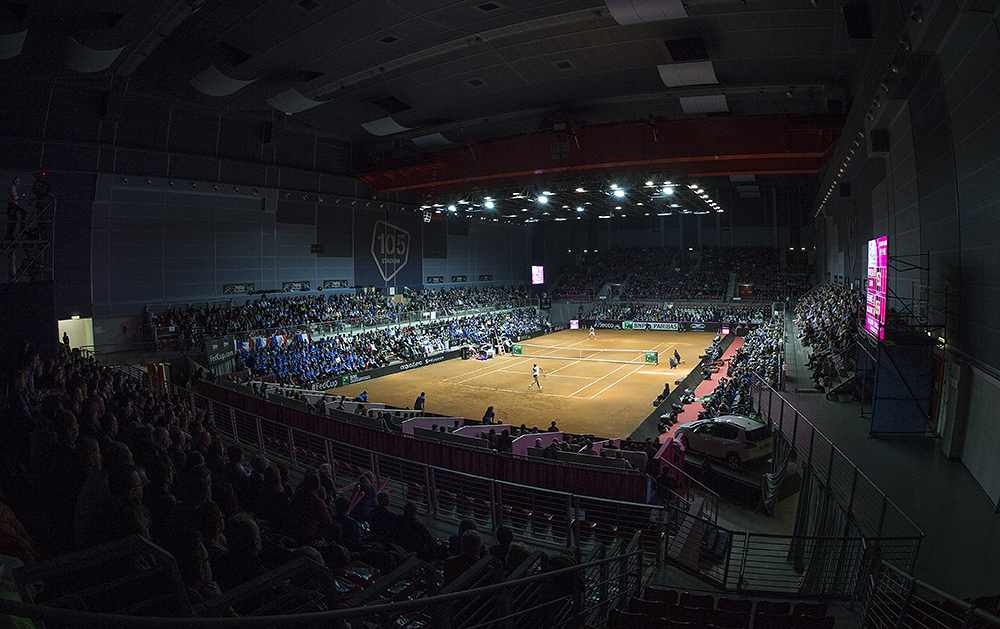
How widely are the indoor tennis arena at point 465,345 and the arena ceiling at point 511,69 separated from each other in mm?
157

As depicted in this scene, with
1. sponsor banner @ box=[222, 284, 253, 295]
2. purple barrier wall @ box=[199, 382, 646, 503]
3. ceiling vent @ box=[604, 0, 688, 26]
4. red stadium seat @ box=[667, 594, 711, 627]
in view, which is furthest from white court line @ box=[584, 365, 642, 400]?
sponsor banner @ box=[222, 284, 253, 295]

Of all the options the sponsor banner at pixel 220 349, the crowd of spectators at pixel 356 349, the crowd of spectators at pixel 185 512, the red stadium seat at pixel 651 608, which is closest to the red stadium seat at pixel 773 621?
the red stadium seat at pixel 651 608

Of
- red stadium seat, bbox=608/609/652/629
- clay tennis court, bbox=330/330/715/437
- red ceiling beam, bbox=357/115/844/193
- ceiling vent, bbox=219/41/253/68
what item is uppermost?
ceiling vent, bbox=219/41/253/68

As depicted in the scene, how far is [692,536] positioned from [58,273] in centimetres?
2906

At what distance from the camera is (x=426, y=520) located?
8.73 m

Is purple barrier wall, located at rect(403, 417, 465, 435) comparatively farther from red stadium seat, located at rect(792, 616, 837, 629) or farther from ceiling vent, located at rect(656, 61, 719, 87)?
ceiling vent, located at rect(656, 61, 719, 87)

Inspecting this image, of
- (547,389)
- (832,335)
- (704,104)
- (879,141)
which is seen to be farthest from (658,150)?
(547,389)

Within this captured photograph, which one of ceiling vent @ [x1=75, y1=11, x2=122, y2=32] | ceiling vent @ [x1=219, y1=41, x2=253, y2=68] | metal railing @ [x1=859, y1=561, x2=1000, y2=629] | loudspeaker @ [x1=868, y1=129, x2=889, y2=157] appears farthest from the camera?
ceiling vent @ [x1=219, y1=41, x2=253, y2=68]

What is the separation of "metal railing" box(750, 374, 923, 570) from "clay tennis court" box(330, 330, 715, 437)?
766 cm

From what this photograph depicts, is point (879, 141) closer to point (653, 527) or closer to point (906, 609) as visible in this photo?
point (653, 527)

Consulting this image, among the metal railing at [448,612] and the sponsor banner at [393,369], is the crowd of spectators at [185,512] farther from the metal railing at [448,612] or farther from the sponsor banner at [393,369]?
the sponsor banner at [393,369]

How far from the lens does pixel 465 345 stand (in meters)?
40.0

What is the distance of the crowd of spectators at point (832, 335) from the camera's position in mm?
18594

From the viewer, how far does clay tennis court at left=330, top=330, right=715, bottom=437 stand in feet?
73.9
